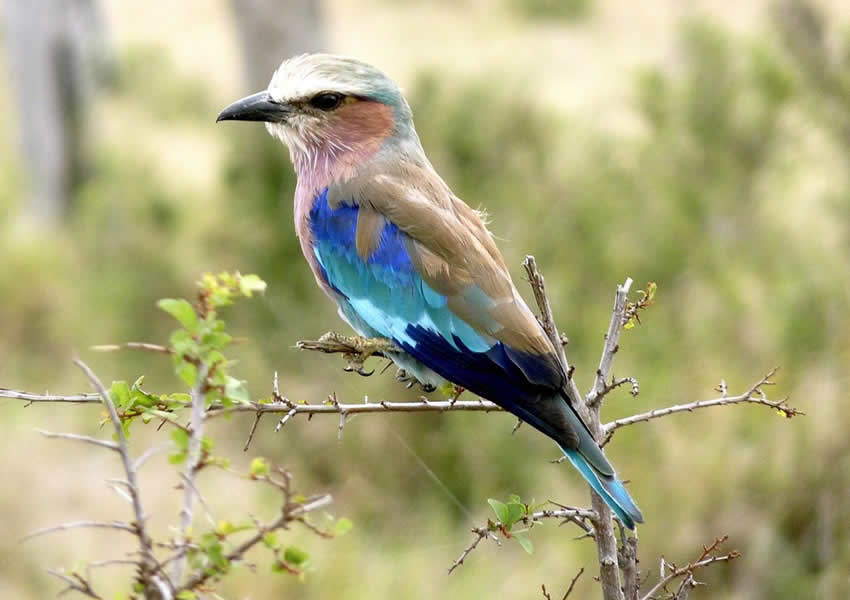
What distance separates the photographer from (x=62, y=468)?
6.24 metres

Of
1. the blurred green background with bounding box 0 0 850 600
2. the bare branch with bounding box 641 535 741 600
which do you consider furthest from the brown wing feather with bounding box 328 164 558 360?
the blurred green background with bounding box 0 0 850 600

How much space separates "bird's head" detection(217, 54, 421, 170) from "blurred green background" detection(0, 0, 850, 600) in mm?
1504

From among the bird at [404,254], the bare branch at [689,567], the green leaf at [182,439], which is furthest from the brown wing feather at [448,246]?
the green leaf at [182,439]

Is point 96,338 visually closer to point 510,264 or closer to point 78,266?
point 78,266

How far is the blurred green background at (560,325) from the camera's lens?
4.46 meters

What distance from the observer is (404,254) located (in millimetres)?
2760

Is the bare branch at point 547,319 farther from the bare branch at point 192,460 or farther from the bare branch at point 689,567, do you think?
the bare branch at point 192,460

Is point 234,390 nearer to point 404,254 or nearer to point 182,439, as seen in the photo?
point 182,439

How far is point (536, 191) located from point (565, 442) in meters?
4.25

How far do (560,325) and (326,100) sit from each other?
2756 millimetres

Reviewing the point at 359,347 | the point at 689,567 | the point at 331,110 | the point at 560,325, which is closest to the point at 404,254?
the point at 359,347

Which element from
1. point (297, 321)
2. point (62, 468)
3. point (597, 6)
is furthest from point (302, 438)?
point (597, 6)

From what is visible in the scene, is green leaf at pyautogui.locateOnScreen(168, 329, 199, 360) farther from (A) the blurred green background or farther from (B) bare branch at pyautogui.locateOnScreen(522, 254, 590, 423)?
(A) the blurred green background

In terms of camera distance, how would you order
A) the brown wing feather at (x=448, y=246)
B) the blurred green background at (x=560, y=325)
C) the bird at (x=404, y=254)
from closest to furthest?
the bird at (x=404, y=254) → the brown wing feather at (x=448, y=246) → the blurred green background at (x=560, y=325)
